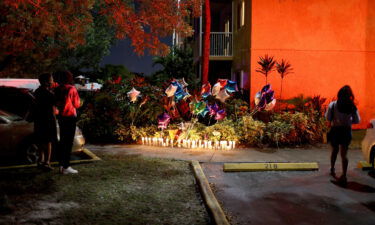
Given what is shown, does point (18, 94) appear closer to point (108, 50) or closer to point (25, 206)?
point (25, 206)

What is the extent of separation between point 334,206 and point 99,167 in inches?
182

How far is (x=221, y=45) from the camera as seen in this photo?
1942 cm

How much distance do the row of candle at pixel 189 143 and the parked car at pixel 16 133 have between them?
3.03 m

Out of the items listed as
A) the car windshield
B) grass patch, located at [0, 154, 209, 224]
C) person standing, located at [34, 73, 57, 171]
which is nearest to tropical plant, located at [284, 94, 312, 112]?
grass patch, located at [0, 154, 209, 224]

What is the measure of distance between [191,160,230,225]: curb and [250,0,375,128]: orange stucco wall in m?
7.57

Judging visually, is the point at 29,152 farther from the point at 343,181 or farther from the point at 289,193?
the point at 343,181

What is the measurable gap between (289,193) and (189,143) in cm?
489

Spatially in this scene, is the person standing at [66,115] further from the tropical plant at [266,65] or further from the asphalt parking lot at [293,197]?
the tropical plant at [266,65]

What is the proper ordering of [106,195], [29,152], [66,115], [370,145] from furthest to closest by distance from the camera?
[29,152]
[370,145]
[66,115]
[106,195]

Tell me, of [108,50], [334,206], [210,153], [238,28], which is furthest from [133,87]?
[108,50]

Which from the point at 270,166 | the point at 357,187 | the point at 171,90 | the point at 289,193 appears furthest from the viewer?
the point at 171,90

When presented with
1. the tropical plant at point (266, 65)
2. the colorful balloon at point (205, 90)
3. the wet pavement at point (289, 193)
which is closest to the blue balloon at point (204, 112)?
the colorful balloon at point (205, 90)

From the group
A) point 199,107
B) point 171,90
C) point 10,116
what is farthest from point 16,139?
point 199,107

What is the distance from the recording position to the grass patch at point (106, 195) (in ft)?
16.7
